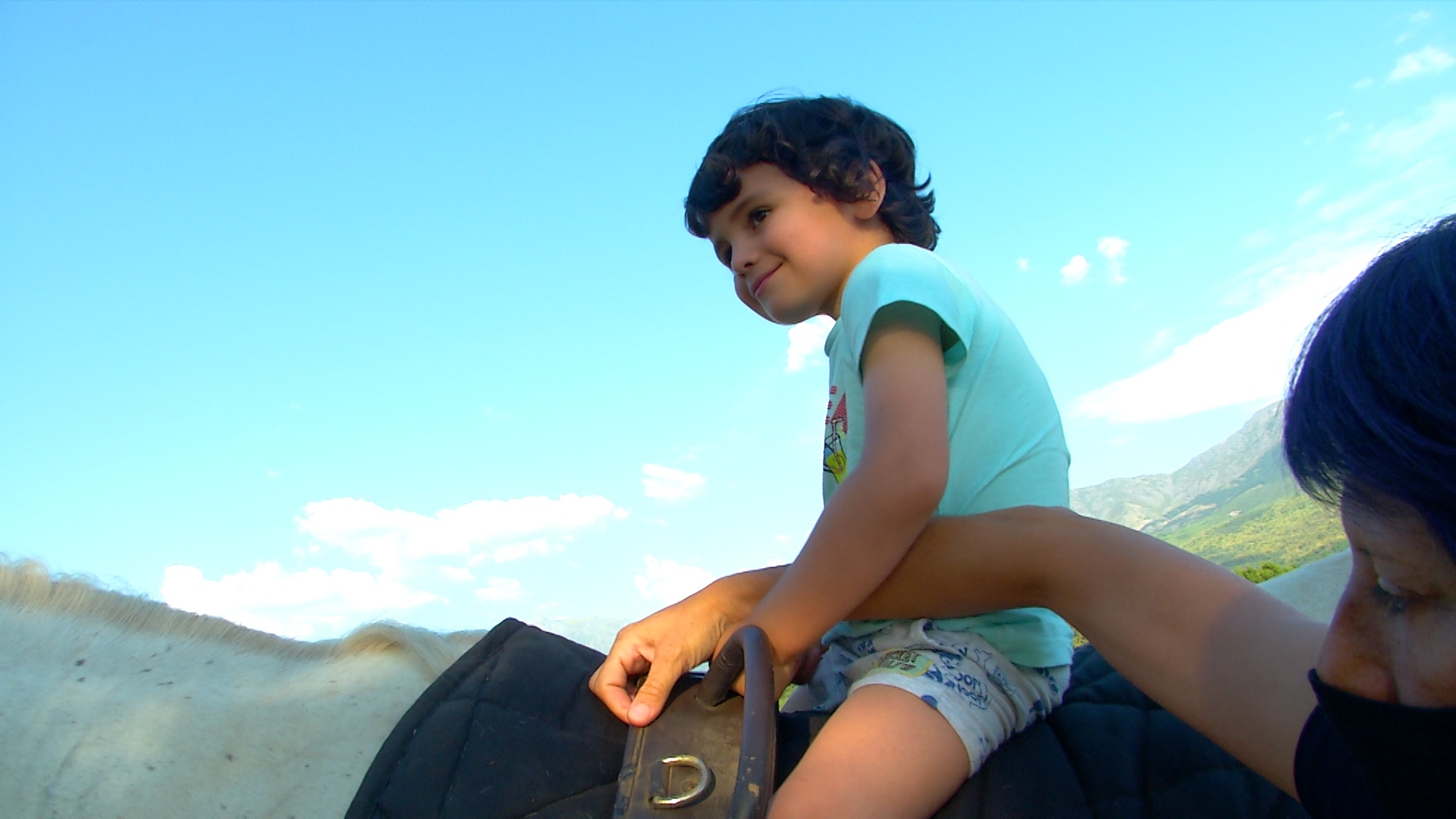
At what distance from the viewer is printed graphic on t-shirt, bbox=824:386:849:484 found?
1751 mm

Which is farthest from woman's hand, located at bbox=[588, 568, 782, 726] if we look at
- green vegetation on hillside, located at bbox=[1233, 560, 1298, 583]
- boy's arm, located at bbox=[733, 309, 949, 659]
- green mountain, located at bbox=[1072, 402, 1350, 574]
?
green vegetation on hillside, located at bbox=[1233, 560, 1298, 583]

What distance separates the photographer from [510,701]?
48.6 inches


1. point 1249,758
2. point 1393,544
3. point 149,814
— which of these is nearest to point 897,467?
point 1249,758

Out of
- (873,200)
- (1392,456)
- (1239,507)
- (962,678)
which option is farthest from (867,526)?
(1239,507)

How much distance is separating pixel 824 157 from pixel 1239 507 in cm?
1864

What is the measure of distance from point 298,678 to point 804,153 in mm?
1473

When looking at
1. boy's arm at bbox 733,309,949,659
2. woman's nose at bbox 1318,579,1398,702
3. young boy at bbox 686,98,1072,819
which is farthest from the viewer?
boy's arm at bbox 733,309,949,659

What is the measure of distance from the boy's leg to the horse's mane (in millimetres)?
655

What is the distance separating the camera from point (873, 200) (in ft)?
6.63

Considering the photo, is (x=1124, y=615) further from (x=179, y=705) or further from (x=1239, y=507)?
(x=1239, y=507)

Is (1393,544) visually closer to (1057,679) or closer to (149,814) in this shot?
(1057,679)

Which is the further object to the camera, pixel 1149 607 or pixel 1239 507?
pixel 1239 507

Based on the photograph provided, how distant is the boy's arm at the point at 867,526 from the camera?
1.30 metres

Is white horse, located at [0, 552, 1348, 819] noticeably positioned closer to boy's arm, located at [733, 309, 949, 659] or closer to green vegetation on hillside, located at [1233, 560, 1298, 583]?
boy's arm, located at [733, 309, 949, 659]
